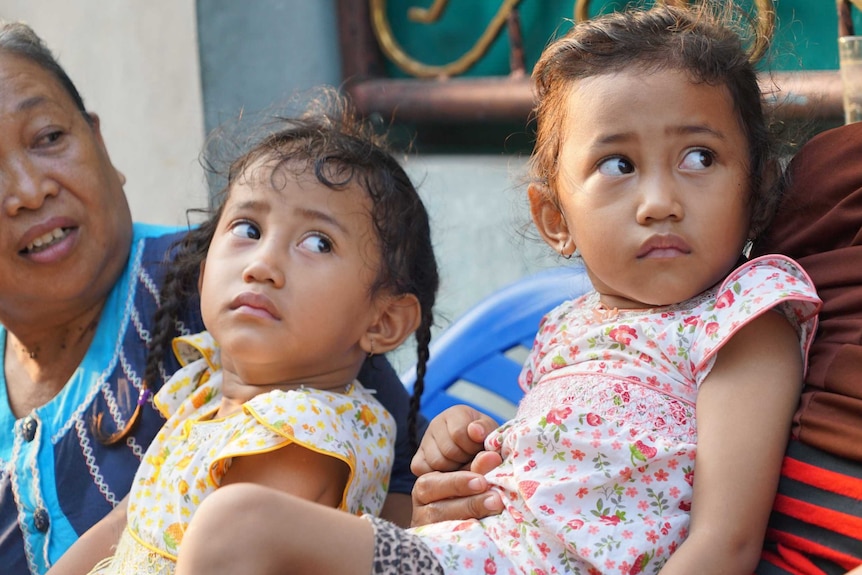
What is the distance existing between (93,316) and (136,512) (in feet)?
2.00

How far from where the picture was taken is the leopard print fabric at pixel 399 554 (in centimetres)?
160

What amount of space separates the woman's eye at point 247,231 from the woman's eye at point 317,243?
10 cm

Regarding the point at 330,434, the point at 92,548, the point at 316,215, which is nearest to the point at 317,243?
the point at 316,215

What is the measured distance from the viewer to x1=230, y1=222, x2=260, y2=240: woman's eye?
6.71 feet

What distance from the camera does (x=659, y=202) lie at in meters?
1.69

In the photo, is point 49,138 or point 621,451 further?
point 49,138

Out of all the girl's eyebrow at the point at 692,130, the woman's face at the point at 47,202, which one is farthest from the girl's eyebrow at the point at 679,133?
the woman's face at the point at 47,202

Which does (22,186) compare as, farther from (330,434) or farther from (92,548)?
(330,434)

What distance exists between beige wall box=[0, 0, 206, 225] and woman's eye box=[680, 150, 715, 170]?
2.55 m

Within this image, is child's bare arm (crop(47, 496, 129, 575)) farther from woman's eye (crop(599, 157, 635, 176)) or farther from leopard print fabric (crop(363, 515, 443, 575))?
woman's eye (crop(599, 157, 635, 176))

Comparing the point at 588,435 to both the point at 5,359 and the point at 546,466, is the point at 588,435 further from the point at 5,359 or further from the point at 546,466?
the point at 5,359

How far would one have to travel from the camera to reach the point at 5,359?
2.54 m

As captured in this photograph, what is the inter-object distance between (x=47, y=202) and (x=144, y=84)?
212cm

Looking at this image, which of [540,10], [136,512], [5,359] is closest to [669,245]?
[136,512]
